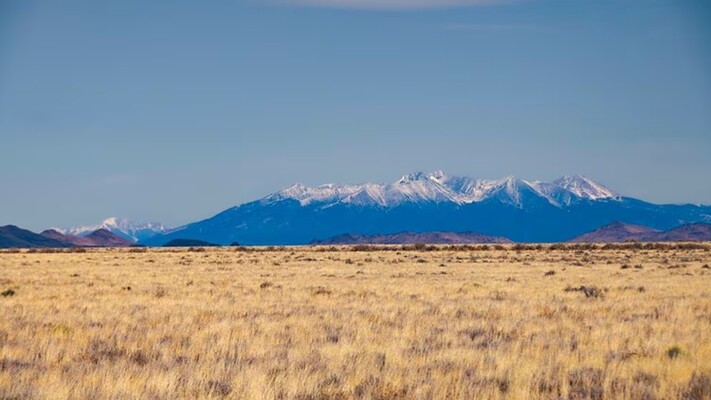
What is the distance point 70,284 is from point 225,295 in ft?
31.0

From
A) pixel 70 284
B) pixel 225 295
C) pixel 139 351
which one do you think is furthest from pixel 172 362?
pixel 70 284

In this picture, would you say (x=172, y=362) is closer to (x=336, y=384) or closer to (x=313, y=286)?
(x=336, y=384)

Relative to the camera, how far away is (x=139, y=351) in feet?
45.5

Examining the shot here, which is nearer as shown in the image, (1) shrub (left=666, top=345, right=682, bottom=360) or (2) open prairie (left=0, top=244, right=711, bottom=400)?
(2) open prairie (left=0, top=244, right=711, bottom=400)

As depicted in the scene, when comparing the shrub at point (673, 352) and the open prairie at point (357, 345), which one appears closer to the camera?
the open prairie at point (357, 345)

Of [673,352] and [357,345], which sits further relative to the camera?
[357,345]

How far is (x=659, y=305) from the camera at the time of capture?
21.6m

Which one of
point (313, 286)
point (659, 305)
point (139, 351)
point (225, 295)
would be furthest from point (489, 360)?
point (313, 286)

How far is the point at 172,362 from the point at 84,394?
2731 mm

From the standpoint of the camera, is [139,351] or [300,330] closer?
[139,351]

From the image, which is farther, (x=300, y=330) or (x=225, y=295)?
(x=225, y=295)

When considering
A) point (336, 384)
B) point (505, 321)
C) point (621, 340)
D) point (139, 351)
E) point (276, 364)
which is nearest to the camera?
point (336, 384)

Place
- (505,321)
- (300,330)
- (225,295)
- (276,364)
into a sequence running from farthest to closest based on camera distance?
(225,295) < (505,321) < (300,330) < (276,364)

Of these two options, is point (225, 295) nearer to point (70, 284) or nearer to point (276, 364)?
point (70, 284)
